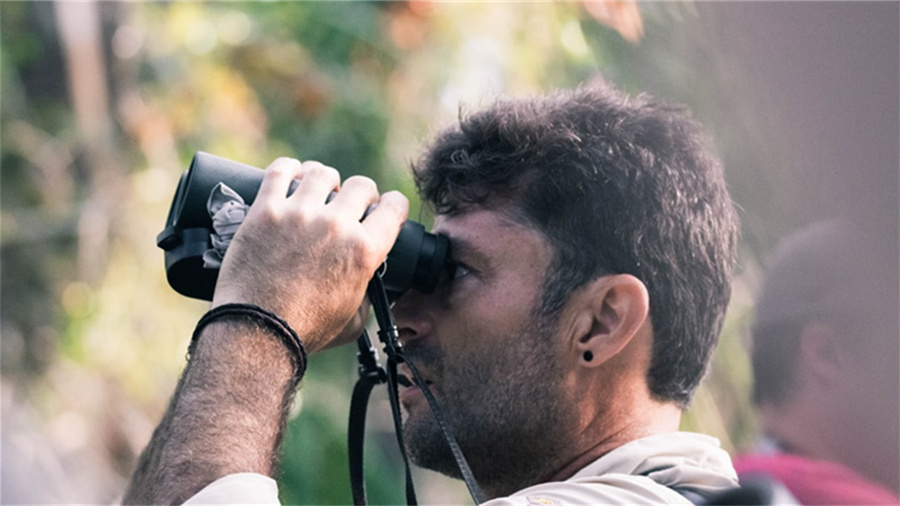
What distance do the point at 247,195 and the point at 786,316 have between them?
4.48 ft

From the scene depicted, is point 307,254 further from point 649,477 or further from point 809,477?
point 809,477

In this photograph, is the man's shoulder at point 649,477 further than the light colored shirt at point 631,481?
Yes

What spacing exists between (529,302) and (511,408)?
0.19 meters

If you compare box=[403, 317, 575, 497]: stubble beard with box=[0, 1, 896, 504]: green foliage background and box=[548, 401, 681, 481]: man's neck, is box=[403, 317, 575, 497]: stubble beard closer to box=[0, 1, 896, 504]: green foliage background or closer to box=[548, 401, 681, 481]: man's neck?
box=[548, 401, 681, 481]: man's neck

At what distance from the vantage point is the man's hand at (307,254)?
5.21 ft

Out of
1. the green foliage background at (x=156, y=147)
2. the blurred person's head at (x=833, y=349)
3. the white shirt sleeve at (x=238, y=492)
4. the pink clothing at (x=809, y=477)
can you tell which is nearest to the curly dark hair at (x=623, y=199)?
the blurred person's head at (x=833, y=349)

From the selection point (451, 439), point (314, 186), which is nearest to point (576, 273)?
point (451, 439)

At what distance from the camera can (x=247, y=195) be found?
5.74ft

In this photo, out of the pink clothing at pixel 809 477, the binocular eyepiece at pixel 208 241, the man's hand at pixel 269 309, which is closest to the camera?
the man's hand at pixel 269 309

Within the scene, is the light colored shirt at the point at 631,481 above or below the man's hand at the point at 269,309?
below

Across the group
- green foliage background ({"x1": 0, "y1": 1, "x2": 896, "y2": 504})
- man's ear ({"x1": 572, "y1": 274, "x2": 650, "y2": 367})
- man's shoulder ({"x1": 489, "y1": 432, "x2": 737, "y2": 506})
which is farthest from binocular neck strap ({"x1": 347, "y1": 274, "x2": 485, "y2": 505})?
green foliage background ({"x1": 0, "y1": 1, "x2": 896, "y2": 504})

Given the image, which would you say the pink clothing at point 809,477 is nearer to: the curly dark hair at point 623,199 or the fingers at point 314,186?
the curly dark hair at point 623,199

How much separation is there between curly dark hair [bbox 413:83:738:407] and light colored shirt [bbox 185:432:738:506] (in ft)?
0.67

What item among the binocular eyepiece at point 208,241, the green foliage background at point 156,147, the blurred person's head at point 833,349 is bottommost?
the blurred person's head at point 833,349
